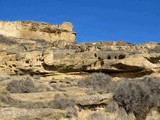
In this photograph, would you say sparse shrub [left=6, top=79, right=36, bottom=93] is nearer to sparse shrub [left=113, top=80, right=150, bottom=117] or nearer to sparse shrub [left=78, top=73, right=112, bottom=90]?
sparse shrub [left=78, top=73, right=112, bottom=90]

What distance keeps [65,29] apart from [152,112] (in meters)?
32.0

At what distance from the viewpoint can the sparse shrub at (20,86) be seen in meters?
13.2

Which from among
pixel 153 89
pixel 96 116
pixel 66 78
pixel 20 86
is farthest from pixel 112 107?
pixel 66 78

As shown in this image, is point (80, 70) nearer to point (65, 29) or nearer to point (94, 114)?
point (94, 114)

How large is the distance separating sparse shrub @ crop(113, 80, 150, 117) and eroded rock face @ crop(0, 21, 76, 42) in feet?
97.3

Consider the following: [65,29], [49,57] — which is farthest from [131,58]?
[65,29]

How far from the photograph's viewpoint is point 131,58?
1881cm

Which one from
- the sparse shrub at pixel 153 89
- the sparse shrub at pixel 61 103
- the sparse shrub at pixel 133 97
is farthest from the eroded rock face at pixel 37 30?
the sparse shrub at pixel 61 103

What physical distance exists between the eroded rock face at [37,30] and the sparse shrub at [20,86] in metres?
28.2

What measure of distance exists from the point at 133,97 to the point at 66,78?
644 cm

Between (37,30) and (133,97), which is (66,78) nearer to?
(133,97)

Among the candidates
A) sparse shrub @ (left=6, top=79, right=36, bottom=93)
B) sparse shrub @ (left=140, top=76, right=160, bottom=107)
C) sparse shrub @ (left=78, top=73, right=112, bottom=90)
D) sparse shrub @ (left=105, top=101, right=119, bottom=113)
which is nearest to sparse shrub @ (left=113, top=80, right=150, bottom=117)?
sparse shrub @ (left=140, top=76, right=160, bottom=107)

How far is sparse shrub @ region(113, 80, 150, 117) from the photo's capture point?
12461mm

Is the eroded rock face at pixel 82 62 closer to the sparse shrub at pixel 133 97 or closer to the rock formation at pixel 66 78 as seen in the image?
the rock formation at pixel 66 78
